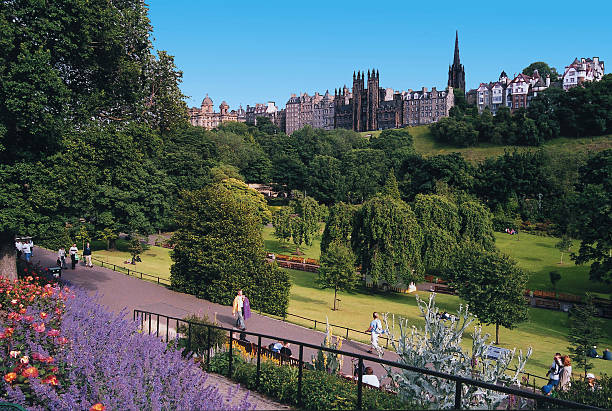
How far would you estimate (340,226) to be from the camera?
3791 centimetres

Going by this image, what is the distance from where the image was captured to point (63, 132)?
47.9 ft

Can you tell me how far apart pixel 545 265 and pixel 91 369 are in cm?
4821

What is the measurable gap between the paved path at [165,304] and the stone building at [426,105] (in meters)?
132

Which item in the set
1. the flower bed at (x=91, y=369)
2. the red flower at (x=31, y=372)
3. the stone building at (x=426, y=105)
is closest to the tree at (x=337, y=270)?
the flower bed at (x=91, y=369)

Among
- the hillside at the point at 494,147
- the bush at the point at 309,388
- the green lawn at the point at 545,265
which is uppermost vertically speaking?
the hillside at the point at 494,147

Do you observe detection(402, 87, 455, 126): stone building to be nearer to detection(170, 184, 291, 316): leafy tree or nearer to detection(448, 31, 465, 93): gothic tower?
detection(448, 31, 465, 93): gothic tower

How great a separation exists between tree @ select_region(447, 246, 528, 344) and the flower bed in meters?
20.2

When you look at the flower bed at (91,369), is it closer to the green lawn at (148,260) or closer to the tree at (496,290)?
the tree at (496,290)

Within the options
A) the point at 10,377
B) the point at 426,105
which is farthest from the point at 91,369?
the point at 426,105

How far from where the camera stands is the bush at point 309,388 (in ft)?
22.6

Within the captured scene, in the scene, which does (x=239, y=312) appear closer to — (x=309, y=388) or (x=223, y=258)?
(x=223, y=258)

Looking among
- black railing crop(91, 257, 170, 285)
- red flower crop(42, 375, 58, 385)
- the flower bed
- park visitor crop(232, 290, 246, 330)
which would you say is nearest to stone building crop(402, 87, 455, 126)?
black railing crop(91, 257, 170, 285)

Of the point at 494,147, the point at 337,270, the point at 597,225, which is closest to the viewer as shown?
the point at 597,225

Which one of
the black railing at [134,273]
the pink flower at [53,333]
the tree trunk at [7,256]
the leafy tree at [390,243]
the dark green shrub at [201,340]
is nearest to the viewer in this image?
the pink flower at [53,333]
